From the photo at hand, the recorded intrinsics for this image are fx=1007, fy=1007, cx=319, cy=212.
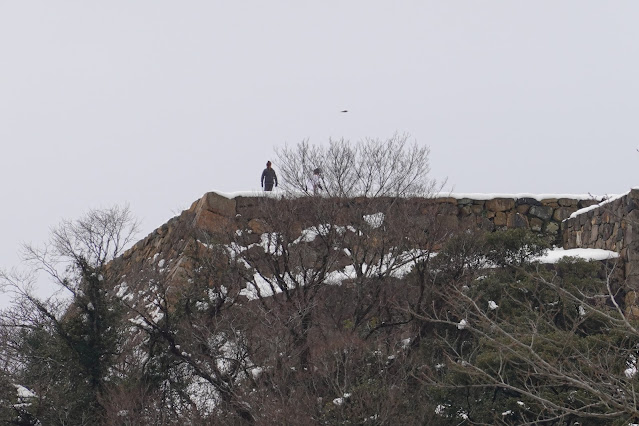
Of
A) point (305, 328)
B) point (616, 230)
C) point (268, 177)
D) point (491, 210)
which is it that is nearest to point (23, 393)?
point (305, 328)

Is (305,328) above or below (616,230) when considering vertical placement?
below

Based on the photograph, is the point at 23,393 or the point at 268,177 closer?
the point at 23,393

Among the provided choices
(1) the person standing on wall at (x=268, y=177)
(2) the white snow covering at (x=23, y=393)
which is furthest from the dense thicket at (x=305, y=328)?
(1) the person standing on wall at (x=268, y=177)

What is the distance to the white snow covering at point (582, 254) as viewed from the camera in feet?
55.4

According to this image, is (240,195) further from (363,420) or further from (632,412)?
(632,412)

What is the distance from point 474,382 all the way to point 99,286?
23.7ft

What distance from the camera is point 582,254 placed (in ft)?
58.5

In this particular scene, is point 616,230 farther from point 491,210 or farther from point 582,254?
point 491,210

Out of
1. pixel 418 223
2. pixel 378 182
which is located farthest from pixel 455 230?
pixel 378 182

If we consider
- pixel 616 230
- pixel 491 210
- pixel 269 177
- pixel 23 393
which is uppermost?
pixel 269 177

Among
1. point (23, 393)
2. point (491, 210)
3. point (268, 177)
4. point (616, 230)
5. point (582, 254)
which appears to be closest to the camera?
point (23, 393)

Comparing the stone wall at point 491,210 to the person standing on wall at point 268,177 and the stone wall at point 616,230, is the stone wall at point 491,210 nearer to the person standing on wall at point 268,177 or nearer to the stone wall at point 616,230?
the person standing on wall at point 268,177

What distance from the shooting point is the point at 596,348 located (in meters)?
11.4

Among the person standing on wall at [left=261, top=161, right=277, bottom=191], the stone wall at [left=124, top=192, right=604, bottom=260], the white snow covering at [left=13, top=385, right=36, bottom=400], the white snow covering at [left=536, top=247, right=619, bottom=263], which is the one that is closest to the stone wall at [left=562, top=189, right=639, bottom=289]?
the white snow covering at [left=536, top=247, right=619, bottom=263]
